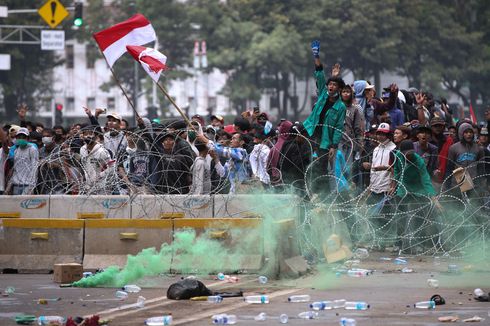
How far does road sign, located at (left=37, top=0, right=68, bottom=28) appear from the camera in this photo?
45.9 meters

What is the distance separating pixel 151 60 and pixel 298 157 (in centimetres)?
264

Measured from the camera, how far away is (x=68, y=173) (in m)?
17.5

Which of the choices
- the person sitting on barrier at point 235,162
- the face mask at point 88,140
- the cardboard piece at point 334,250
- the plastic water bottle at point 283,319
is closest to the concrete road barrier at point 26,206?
the face mask at point 88,140

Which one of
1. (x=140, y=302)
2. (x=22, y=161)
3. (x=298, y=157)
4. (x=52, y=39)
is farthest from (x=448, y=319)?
(x=52, y=39)

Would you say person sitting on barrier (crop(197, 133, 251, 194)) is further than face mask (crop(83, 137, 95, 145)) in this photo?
No

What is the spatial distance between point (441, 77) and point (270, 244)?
2278 inches

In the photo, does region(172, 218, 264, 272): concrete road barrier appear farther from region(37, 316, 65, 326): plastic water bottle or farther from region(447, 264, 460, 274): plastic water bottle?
region(37, 316, 65, 326): plastic water bottle

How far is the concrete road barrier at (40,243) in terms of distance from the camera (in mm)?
15734

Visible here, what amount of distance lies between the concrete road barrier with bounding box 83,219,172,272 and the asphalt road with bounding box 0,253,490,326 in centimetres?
65

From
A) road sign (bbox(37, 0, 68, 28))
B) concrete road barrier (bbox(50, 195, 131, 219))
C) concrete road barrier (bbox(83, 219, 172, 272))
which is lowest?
concrete road barrier (bbox(83, 219, 172, 272))

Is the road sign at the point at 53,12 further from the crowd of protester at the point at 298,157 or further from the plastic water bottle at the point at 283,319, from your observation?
the plastic water bottle at the point at 283,319

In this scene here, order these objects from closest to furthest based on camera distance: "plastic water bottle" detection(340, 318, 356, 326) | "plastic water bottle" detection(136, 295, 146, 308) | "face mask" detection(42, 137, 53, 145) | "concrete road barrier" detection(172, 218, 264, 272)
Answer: "plastic water bottle" detection(340, 318, 356, 326)
"plastic water bottle" detection(136, 295, 146, 308)
"concrete road barrier" detection(172, 218, 264, 272)
"face mask" detection(42, 137, 53, 145)

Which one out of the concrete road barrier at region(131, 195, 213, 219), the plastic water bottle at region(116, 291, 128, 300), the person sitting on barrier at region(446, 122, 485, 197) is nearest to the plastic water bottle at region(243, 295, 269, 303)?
the plastic water bottle at region(116, 291, 128, 300)

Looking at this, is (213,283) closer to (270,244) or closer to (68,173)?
(270,244)
